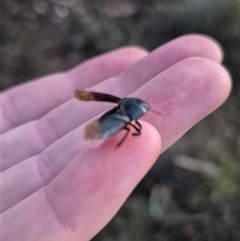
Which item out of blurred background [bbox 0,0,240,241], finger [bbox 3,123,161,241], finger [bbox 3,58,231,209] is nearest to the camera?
finger [bbox 3,123,161,241]

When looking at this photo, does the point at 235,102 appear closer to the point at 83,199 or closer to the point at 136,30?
the point at 136,30

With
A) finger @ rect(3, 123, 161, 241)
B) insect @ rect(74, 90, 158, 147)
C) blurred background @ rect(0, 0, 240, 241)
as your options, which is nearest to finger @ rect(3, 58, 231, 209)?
insect @ rect(74, 90, 158, 147)

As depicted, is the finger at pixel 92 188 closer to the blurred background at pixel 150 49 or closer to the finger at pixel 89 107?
the finger at pixel 89 107

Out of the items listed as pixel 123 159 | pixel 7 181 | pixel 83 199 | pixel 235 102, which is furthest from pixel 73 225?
pixel 235 102

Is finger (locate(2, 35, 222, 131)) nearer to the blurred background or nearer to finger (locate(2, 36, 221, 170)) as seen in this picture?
finger (locate(2, 36, 221, 170))

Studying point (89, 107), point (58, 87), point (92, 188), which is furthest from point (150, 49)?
point (92, 188)

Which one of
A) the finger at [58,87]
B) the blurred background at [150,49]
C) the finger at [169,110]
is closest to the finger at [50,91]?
the finger at [58,87]
